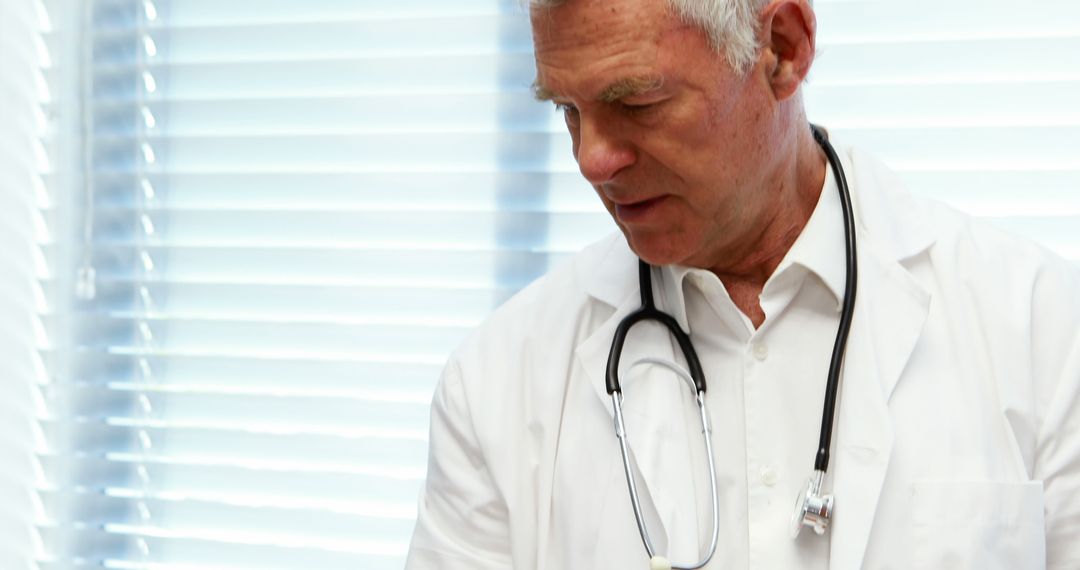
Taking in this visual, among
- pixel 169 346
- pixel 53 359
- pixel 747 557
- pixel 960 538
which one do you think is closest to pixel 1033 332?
pixel 960 538

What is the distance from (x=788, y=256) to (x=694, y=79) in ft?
0.84

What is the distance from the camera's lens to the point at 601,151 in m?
1.24

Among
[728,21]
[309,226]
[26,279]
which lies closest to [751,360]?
[728,21]

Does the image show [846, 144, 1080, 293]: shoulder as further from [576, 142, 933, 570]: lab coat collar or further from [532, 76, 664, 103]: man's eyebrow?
[532, 76, 664, 103]: man's eyebrow

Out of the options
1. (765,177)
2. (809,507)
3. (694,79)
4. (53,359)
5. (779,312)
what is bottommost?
(53,359)

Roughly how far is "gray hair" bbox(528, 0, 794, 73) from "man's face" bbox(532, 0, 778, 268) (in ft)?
0.03

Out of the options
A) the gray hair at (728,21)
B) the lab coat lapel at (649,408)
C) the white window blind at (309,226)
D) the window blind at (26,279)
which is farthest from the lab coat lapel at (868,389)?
the window blind at (26,279)

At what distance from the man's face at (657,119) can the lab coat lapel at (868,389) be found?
183 mm

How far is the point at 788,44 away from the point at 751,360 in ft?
1.21

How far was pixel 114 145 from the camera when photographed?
207 centimetres

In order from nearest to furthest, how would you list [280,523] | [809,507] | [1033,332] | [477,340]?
[809,507], [1033,332], [477,340], [280,523]

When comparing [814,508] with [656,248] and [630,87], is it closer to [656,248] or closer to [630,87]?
[656,248]

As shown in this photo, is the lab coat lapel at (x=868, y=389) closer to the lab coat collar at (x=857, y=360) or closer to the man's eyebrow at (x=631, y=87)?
the lab coat collar at (x=857, y=360)

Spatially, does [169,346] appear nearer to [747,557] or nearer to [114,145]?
[114,145]
